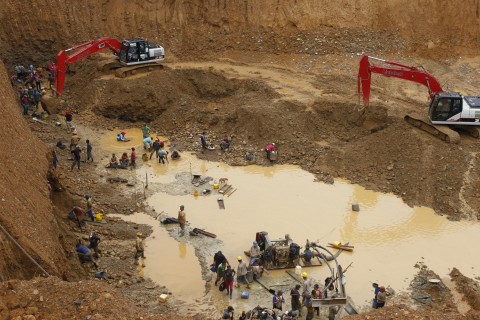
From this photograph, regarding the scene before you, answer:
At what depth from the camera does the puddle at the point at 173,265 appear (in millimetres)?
17547

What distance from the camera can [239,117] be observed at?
27.5 m

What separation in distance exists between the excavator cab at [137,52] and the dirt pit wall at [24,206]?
11030mm

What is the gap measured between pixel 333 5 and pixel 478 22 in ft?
27.0

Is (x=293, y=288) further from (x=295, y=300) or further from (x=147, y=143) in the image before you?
(x=147, y=143)

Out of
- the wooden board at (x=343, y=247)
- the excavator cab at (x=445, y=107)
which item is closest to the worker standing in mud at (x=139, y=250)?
the wooden board at (x=343, y=247)

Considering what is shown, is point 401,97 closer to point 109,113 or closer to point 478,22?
point 478,22

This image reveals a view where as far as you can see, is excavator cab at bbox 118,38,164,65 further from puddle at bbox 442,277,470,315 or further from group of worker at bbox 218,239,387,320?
puddle at bbox 442,277,470,315

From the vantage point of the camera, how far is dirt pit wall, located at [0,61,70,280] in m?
13.5

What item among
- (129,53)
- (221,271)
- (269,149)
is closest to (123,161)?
(269,149)

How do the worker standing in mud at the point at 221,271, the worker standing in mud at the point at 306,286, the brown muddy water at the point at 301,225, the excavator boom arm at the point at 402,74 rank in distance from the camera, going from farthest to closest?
the excavator boom arm at the point at 402,74 → the brown muddy water at the point at 301,225 → the worker standing in mud at the point at 221,271 → the worker standing in mud at the point at 306,286

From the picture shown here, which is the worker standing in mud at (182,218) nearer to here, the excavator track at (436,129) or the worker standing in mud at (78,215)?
the worker standing in mud at (78,215)

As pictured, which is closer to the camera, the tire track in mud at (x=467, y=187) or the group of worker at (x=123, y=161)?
the tire track in mud at (x=467, y=187)

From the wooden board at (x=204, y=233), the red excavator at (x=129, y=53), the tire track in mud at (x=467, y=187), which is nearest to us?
the wooden board at (x=204, y=233)

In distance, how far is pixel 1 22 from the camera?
3338cm
